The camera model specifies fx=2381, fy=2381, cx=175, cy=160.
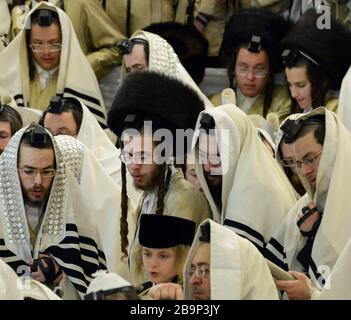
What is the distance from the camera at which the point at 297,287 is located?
35.7 feet

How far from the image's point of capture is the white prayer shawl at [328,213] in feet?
37.7

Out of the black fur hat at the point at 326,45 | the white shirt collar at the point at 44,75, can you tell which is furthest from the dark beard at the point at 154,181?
the white shirt collar at the point at 44,75

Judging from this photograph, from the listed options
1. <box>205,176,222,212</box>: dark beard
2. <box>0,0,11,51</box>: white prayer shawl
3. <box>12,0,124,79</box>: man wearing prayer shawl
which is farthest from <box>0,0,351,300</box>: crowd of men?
<box>0,0,11,51</box>: white prayer shawl

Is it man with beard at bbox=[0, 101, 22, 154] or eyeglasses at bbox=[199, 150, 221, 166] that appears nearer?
eyeglasses at bbox=[199, 150, 221, 166]

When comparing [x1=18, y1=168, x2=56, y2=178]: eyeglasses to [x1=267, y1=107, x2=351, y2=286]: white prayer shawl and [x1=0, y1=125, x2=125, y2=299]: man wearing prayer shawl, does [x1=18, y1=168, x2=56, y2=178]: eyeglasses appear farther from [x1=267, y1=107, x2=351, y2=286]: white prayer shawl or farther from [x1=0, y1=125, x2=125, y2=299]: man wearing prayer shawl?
[x1=267, y1=107, x2=351, y2=286]: white prayer shawl

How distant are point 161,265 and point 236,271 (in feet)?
3.41

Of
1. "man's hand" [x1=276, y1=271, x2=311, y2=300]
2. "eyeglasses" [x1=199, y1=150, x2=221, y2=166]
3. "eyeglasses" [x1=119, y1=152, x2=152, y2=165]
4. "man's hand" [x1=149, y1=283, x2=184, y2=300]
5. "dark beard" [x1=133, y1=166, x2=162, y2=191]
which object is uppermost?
"eyeglasses" [x1=199, y1=150, x2=221, y2=166]

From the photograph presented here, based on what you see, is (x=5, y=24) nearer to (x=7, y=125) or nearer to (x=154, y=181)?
(x=7, y=125)

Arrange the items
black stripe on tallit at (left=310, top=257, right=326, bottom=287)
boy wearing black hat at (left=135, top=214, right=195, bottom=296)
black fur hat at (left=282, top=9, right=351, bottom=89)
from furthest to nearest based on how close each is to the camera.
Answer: black fur hat at (left=282, top=9, right=351, bottom=89) → boy wearing black hat at (left=135, top=214, right=195, bottom=296) → black stripe on tallit at (left=310, top=257, right=326, bottom=287)

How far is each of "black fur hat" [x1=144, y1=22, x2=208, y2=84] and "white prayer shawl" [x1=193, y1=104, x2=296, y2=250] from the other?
7.57ft

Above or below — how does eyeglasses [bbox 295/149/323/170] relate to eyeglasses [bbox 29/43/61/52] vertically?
above

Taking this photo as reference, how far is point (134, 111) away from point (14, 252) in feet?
3.29

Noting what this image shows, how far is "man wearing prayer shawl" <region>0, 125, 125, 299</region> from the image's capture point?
1200cm

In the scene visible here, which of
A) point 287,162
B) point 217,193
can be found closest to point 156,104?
point 217,193
